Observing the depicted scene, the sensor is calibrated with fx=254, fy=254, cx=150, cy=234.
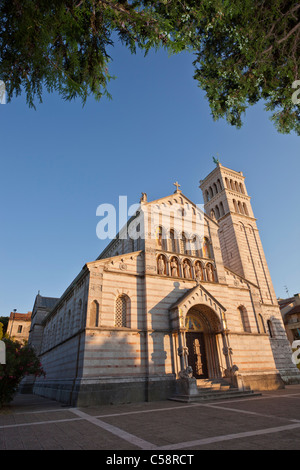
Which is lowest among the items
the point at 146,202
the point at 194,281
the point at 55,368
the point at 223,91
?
the point at 55,368

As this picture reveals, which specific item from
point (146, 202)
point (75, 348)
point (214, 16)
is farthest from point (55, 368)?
point (214, 16)

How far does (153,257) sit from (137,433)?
12.8 metres

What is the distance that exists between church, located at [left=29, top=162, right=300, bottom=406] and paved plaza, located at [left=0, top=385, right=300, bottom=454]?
4.54m

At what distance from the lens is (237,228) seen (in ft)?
105

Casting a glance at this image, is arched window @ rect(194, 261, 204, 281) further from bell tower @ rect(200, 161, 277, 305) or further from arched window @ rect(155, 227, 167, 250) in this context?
bell tower @ rect(200, 161, 277, 305)

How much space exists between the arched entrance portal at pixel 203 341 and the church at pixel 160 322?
0.07m

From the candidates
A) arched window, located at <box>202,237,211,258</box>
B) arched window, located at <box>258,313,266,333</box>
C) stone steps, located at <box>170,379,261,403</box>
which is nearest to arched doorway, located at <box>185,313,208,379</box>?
stone steps, located at <box>170,379,261,403</box>

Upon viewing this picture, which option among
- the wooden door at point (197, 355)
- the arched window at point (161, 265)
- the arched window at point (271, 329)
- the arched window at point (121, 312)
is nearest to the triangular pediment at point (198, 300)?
the arched window at point (161, 265)

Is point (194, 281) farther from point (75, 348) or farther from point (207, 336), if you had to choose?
point (75, 348)

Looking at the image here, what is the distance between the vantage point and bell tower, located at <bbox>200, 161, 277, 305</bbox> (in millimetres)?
29953

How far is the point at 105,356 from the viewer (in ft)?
50.3

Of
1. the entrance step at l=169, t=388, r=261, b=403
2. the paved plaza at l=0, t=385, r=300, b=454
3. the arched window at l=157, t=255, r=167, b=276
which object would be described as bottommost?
the paved plaza at l=0, t=385, r=300, b=454

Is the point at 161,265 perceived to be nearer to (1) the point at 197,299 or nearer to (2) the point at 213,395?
(1) the point at 197,299
